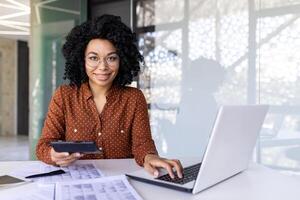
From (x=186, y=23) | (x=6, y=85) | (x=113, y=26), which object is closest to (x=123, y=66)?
(x=113, y=26)

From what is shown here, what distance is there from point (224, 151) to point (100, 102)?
81 cm

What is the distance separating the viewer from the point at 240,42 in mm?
3521

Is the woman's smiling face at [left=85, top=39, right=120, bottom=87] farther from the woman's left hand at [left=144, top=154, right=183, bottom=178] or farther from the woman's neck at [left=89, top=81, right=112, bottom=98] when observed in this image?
the woman's left hand at [left=144, top=154, right=183, bottom=178]

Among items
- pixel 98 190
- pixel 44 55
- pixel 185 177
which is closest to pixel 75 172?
pixel 98 190

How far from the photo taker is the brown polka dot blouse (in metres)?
1.53

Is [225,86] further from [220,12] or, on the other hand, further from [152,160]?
[152,160]

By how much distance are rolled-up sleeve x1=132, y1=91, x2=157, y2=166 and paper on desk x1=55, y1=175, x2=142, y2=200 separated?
1.24 feet

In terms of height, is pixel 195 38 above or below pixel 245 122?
above

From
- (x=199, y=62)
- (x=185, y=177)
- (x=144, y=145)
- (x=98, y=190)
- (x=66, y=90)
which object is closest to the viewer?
(x=98, y=190)

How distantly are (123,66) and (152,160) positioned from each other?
25.5 inches

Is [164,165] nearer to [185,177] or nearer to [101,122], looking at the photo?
[185,177]

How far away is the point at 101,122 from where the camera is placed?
5.10ft

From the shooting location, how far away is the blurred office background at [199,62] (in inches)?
127

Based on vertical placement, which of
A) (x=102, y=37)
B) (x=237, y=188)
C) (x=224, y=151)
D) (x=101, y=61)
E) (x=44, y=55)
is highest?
(x=44, y=55)
